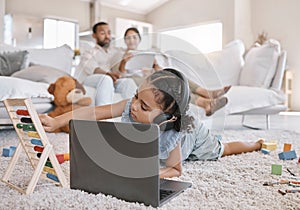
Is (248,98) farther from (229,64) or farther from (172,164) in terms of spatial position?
(172,164)

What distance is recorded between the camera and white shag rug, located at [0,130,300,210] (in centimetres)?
78

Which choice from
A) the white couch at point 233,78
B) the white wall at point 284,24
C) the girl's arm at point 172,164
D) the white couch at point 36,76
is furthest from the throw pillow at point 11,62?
the white wall at point 284,24

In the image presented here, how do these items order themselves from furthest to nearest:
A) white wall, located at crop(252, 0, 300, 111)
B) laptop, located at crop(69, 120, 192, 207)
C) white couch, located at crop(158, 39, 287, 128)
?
white wall, located at crop(252, 0, 300, 111)
white couch, located at crop(158, 39, 287, 128)
laptop, located at crop(69, 120, 192, 207)

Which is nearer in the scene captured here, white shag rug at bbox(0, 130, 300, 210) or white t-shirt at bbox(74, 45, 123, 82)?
white shag rug at bbox(0, 130, 300, 210)

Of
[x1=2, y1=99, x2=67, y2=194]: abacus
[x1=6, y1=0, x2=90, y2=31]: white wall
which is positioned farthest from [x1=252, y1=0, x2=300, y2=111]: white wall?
[x1=2, y1=99, x2=67, y2=194]: abacus

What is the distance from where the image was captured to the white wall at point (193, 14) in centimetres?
498

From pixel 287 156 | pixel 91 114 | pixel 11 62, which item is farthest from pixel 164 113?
pixel 11 62

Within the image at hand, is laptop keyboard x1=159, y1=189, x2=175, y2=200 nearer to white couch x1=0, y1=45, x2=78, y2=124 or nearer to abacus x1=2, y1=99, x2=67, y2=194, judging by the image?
abacus x1=2, y1=99, x2=67, y2=194

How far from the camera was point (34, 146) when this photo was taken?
35.9 inches

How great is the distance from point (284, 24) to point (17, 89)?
3971 mm

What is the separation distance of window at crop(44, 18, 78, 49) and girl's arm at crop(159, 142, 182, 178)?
4755 millimetres

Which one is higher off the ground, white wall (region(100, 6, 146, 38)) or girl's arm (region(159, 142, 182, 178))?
white wall (region(100, 6, 146, 38))

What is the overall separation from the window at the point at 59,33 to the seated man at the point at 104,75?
2.98 m

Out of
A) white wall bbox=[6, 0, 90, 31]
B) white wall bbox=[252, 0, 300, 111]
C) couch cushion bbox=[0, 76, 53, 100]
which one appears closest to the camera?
couch cushion bbox=[0, 76, 53, 100]
